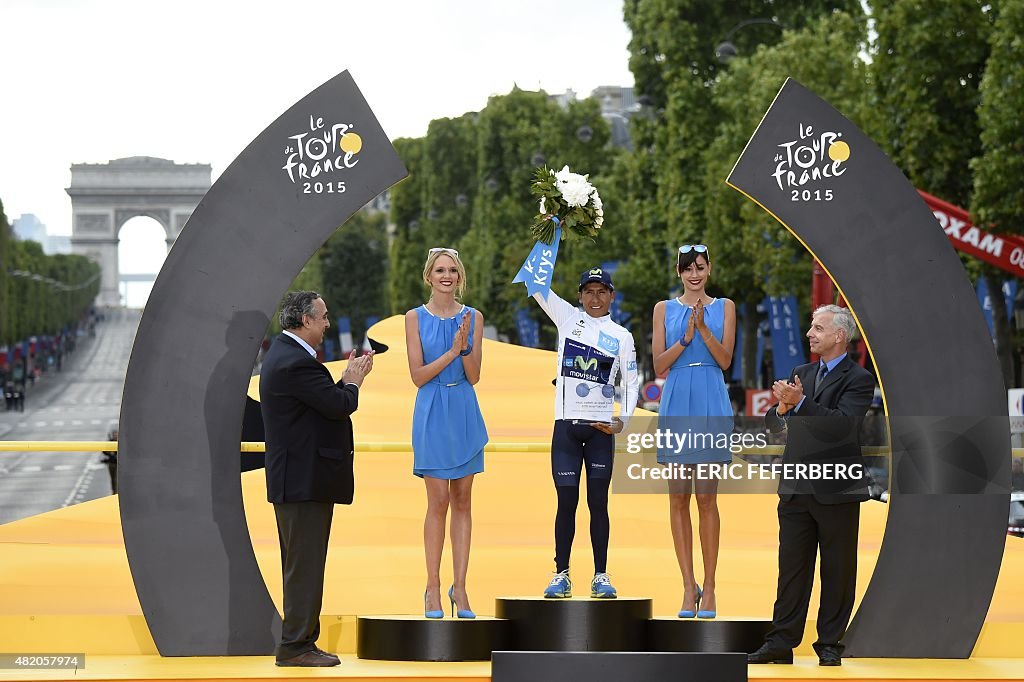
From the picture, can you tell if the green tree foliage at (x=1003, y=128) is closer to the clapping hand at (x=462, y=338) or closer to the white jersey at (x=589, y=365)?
the white jersey at (x=589, y=365)

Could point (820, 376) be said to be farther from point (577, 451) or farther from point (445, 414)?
point (445, 414)

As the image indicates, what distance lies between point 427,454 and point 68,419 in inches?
2035

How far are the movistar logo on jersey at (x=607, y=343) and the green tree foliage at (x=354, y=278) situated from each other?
249ft

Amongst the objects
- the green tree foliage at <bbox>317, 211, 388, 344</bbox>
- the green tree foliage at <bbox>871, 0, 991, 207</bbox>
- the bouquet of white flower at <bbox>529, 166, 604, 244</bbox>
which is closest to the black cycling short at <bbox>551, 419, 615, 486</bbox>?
the bouquet of white flower at <bbox>529, 166, 604, 244</bbox>

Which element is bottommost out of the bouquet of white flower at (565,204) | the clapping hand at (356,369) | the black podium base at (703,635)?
the black podium base at (703,635)

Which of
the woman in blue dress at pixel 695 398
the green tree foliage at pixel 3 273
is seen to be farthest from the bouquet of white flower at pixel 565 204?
the green tree foliage at pixel 3 273

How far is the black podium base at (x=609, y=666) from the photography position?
7.17 metres

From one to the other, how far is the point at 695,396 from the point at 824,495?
0.84 metres

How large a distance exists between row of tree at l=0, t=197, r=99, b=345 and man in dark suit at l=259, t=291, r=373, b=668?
217ft

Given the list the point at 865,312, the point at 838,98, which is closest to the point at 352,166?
the point at 865,312

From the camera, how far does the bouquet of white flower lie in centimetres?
792

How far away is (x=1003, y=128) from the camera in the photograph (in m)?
21.8

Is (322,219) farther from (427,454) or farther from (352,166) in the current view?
(427,454)

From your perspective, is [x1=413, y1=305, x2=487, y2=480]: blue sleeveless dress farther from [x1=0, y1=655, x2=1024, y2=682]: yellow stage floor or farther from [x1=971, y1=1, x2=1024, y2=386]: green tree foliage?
[x1=971, y1=1, x2=1024, y2=386]: green tree foliage
